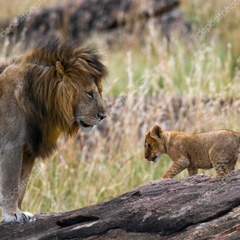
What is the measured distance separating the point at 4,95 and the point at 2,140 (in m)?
0.30

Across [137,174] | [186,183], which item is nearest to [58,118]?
[186,183]

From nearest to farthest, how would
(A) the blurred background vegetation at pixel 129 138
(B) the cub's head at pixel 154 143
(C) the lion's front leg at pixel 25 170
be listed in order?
(B) the cub's head at pixel 154 143
(C) the lion's front leg at pixel 25 170
(A) the blurred background vegetation at pixel 129 138

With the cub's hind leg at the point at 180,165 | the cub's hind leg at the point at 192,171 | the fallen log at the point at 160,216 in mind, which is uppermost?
the cub's hind leg at the point at 180,165

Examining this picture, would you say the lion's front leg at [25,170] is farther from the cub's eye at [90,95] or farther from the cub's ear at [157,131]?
the cub's ear at [157,131]

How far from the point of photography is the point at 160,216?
460cm

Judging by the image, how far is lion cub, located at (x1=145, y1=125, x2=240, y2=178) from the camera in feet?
15.5

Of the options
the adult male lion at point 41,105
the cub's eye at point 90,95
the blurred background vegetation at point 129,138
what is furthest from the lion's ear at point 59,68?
the blurred background vegetation at point 129,138

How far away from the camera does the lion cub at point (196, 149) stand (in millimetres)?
4711

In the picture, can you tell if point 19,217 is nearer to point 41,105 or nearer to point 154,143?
point 41,105

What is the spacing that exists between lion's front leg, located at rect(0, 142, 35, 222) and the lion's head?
14 cm

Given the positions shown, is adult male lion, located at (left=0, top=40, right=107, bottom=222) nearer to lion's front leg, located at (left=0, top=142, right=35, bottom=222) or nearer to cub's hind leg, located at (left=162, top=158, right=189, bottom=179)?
lion's front leg, located at (left=0, top=142, right=35, bottom=222)

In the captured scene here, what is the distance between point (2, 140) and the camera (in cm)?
535

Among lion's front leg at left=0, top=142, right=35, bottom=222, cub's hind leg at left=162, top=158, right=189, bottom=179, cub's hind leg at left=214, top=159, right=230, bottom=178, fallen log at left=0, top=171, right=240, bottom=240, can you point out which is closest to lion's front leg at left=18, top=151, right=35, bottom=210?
lion's front leg at left=0, top=142, right=35, bottom=222

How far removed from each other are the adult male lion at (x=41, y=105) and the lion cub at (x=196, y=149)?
1.30 ft
